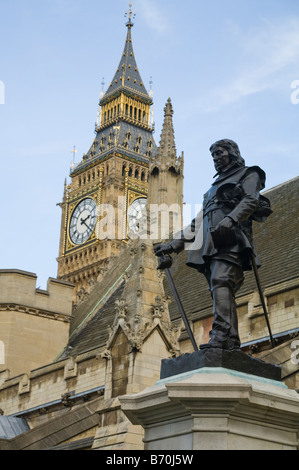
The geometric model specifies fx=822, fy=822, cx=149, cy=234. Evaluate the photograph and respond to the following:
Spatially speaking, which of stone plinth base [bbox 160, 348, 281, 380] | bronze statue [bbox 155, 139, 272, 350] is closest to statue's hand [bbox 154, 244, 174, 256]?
bronze statue [bbox 155, 139, 272, 350]

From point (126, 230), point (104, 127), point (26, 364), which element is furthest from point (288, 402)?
point (104, 127)

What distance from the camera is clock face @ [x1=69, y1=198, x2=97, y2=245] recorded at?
225 ft

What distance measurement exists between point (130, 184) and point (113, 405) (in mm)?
52610

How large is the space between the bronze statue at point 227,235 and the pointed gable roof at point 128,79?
67.7 meters

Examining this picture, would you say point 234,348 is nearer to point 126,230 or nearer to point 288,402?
point 288,402

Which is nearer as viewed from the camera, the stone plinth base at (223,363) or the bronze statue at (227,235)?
the stone plinth base at (223,363)

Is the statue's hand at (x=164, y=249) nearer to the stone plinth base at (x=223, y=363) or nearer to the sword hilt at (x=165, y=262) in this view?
the sword hilt at (x=165, y=262)

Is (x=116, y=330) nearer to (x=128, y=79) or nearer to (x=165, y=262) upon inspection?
(x=165, y=262)

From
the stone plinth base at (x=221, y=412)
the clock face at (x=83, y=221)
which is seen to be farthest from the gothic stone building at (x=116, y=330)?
the clock face at (x=83, y=221)

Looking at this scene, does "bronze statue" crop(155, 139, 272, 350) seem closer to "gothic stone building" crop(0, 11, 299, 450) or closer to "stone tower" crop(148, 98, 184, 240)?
"gothic stone building" crop(0, 11, 299, 450)

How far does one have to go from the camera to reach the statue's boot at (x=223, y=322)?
7223 mm

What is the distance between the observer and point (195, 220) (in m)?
8.48

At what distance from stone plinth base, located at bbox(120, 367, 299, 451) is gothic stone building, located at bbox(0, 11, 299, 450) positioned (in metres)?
7.95

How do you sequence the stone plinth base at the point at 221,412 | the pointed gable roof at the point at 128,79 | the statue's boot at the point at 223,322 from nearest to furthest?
the stone plinth base at the point at 221,412 < the statue's boot at the point at 223,322 < the pointed gable roof at the point at 128,79
